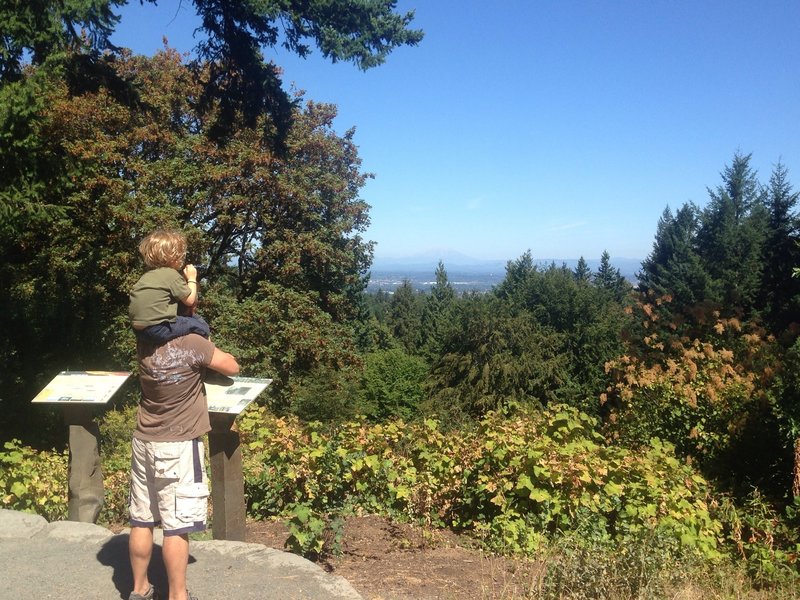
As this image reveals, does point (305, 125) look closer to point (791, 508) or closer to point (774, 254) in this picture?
point (791, 508)

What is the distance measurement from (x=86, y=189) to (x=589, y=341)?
20677mm

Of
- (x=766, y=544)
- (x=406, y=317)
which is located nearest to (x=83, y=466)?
(x=766, y=544)

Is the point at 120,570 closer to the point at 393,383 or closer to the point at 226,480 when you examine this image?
the point at 226,480

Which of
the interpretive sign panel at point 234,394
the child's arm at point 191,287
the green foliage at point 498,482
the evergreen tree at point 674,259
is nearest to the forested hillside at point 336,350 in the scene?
the green foliage at point 498,482

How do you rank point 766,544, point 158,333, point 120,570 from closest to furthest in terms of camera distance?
point 158,333, point 120,570, point 766,544

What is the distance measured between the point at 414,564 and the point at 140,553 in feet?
5.36

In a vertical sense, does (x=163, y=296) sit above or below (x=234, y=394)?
above

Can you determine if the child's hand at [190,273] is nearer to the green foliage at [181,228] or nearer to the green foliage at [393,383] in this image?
the green foliage at [181,228]

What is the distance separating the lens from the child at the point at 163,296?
8.96ft

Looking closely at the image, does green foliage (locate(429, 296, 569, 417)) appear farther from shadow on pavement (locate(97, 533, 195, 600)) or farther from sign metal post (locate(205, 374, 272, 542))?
shadow on pavement (locate(97, 533, 195, 600))

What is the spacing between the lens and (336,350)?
58.0 feet

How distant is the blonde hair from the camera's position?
2832mm

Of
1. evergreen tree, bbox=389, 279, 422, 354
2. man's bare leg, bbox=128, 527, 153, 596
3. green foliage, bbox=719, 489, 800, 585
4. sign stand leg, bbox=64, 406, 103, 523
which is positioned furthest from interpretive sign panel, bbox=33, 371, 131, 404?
evergreen tree, bbox=389, 279, 422, 354

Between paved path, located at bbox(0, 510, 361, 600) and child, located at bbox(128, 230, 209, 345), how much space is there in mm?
1198
